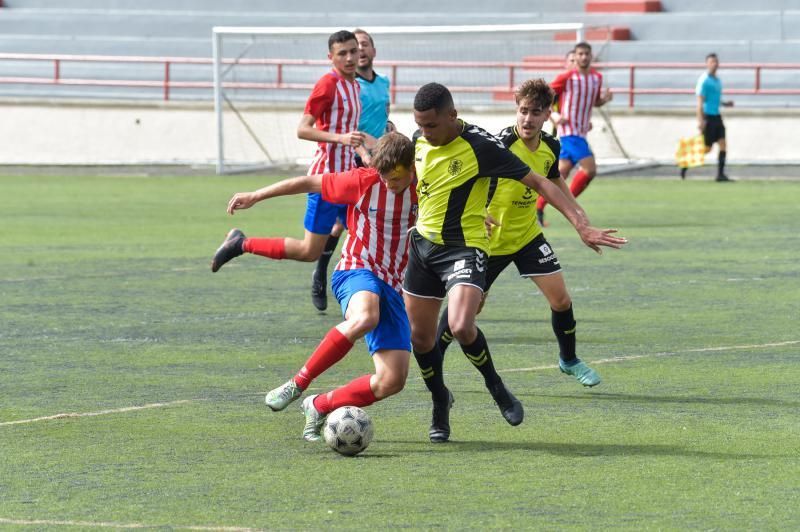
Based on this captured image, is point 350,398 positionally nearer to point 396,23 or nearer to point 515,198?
point 515,198

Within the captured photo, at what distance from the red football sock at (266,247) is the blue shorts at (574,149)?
25.9ft

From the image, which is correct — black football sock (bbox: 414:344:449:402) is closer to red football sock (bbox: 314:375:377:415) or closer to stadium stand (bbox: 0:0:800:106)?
red football sock (bbox: 314:375:377:415)

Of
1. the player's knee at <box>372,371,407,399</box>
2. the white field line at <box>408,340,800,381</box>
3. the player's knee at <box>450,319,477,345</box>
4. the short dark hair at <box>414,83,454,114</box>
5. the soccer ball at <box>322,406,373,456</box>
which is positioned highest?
the short dark hair at <box>414,83,454,114</box>

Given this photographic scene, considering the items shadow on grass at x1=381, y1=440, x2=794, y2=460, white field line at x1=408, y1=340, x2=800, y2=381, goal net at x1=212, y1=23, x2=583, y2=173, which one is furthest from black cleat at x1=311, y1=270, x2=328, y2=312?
goal net at x1=212, y1=23, x2=583, y2=173

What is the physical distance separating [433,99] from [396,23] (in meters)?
28.1

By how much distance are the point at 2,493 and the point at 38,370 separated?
3186mm

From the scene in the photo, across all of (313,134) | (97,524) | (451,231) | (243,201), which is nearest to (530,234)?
(451,231)

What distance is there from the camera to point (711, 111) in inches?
1054

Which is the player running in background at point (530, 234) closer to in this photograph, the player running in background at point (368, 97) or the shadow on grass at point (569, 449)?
the shadow on grass at point (569, 449)

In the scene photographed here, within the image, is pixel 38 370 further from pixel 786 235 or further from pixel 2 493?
pixel 786 235

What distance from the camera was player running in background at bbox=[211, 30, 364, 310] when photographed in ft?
34.7

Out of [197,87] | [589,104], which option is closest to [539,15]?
[197,87]

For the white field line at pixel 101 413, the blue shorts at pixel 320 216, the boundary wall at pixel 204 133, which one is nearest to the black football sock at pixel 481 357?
the white field line at pixel 101 413

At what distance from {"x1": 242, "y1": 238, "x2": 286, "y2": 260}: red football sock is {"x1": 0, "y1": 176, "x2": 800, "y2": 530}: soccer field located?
23.2 inches
